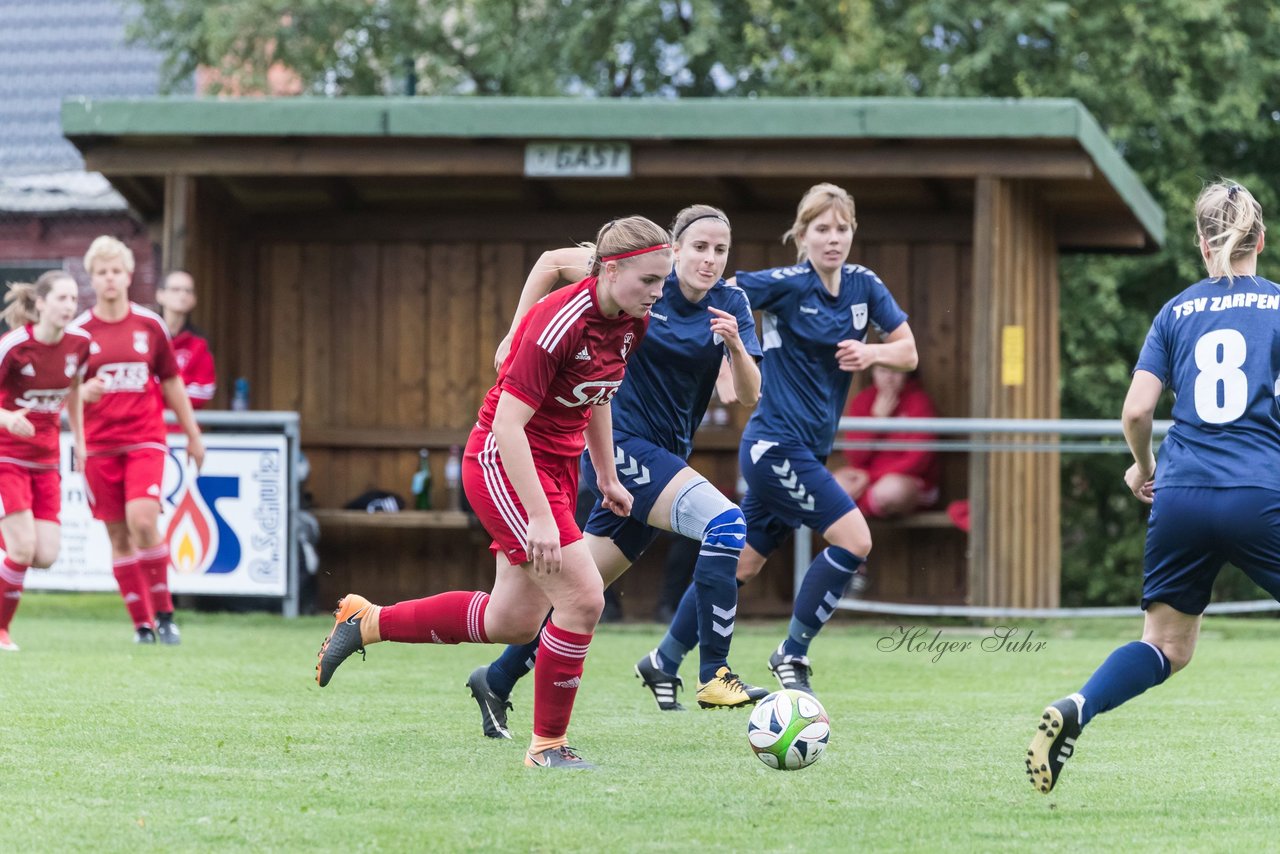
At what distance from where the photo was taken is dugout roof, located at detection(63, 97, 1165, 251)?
37.5 feet

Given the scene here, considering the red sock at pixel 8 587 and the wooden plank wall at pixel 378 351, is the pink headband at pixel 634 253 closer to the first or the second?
the red sock at pixel 8 587

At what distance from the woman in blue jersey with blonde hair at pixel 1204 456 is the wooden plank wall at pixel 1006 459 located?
22.1 ft

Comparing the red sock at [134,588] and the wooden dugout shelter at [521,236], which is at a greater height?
the wooden dugout shelter at [521,236]

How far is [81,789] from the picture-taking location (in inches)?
194

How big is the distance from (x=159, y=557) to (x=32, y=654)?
1.01 m

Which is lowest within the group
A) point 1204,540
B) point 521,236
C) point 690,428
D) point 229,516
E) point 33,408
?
point 229,516

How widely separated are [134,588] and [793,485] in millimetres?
4229

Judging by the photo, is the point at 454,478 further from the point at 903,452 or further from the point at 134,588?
the point at 134,588

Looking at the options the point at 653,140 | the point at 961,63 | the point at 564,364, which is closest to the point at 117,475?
the point at 653,140

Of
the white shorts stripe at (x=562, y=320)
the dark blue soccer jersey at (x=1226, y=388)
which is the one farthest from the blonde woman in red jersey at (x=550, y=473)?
the dark blue soccer jersey at (x=1226, y=388)

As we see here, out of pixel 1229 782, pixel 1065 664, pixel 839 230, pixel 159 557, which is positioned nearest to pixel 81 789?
pixel 1229 782

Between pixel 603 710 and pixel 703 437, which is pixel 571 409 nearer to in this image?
A: pixel 603 710

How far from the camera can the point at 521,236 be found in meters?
Answer: 13.7

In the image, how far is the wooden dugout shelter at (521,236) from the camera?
1174 centimetres
